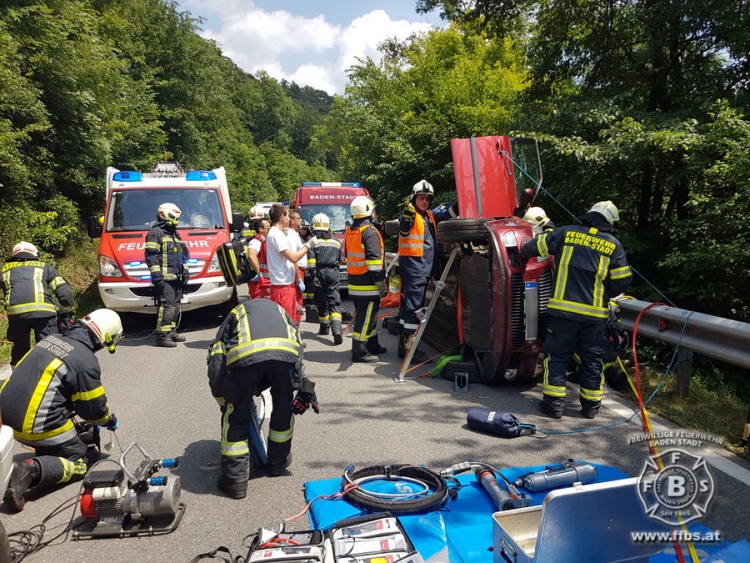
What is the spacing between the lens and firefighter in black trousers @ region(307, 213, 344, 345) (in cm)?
848

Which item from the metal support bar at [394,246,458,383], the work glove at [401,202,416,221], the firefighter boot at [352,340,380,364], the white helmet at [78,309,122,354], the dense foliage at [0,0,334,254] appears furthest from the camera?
the dense foliage at [0,0,334,254]

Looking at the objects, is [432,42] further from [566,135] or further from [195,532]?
[195,532]

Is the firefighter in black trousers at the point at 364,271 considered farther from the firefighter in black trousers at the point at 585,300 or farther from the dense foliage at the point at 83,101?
the dense foliage at the point at 83,101

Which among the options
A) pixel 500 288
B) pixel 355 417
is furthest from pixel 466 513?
pixel 500 288

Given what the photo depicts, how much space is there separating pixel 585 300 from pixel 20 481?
4.45 m

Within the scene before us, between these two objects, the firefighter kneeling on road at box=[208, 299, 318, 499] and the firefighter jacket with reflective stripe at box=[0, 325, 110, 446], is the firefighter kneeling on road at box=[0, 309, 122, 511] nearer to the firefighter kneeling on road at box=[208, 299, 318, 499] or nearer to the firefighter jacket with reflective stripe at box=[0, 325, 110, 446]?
the firefighter jacket with reflective stripe at box=[0, 325, 110, 446]

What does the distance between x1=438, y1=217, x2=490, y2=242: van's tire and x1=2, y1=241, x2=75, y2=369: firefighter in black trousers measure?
4350 millimetres

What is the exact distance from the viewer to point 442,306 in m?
7.00

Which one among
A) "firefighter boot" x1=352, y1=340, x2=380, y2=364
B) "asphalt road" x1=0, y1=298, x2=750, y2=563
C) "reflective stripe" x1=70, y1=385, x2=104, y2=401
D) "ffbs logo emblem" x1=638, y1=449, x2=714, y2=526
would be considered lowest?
"asphalt road" x1=0, y1=298, x2=750, y2=563

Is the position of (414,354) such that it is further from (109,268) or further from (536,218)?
(109,268)

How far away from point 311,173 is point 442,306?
214 ft

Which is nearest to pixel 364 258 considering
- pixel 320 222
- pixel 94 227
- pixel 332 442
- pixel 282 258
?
pixel 282 258

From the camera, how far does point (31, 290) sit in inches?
247

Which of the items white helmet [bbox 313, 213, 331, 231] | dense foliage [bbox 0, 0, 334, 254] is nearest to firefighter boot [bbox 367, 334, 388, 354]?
white helmet [bbox 313, 213, 331, 231]
